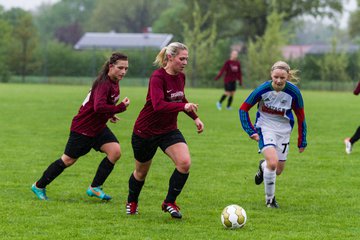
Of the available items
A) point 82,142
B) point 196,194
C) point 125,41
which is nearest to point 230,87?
point 196,194

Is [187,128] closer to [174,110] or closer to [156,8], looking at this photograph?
[174,110]

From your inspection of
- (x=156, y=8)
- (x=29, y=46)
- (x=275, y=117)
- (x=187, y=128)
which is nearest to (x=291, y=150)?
(x=187, y=128)

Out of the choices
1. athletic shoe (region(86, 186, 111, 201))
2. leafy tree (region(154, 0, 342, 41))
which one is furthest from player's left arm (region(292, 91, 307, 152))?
leafy tree (region(154, 0, 342, 41))

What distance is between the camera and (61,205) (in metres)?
7.79

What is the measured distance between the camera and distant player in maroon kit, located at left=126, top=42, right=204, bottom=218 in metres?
6.96

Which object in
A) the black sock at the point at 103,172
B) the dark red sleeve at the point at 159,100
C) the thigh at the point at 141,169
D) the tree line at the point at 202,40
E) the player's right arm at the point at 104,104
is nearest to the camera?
the dark red sleeve at the point at 159,100

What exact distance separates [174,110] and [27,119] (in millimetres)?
13262

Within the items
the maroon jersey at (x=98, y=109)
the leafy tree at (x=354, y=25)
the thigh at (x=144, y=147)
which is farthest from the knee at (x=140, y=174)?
the leafy tree at (x=354, y=25)

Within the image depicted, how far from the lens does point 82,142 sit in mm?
8102

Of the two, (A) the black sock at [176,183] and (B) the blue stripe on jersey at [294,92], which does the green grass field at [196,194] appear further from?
(B) the blue stripe on jersey at [294,92]

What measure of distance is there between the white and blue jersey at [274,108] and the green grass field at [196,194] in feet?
2.88

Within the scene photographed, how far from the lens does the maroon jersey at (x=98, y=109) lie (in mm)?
7502

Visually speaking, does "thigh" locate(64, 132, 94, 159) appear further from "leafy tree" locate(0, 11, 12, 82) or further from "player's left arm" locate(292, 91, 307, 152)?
"leafy tree" locate(0, 11, 12, 82)

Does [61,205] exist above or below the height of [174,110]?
below
